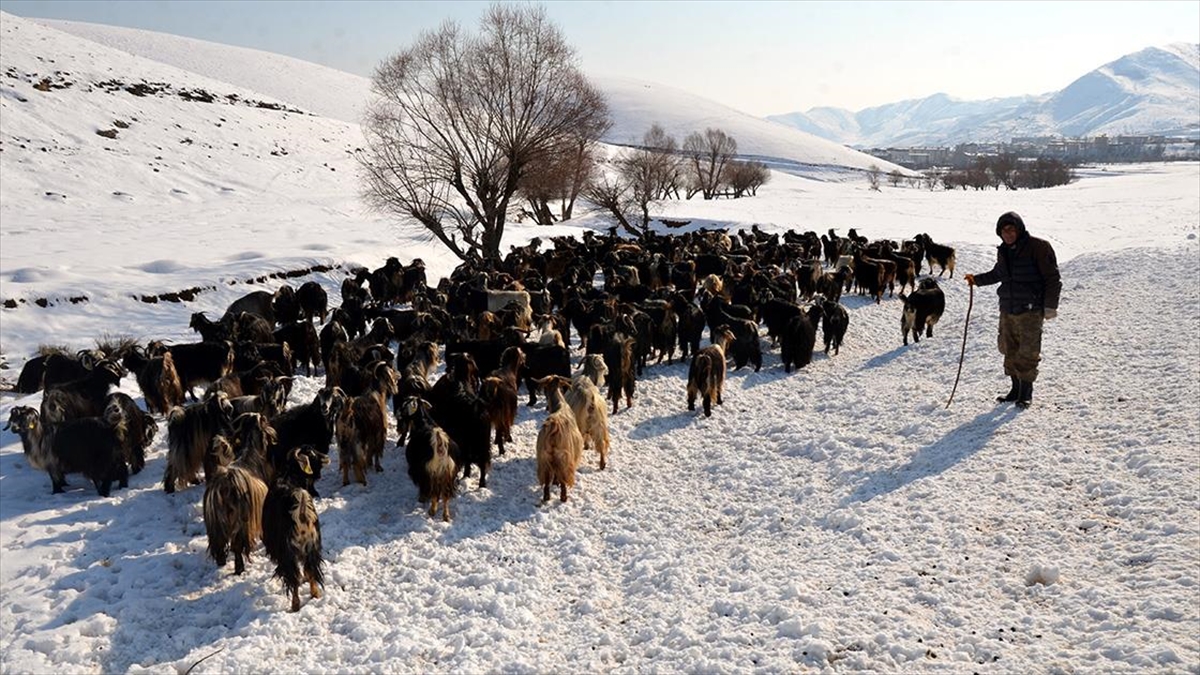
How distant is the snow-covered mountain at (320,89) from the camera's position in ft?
282

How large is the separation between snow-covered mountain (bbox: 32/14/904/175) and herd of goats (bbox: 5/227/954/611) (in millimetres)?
56765

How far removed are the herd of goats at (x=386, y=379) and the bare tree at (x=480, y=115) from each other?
4531 millimetres

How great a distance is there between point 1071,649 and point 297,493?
6.17 m

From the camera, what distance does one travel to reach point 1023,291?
30.5ft

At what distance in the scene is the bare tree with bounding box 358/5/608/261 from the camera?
22797 millimetres

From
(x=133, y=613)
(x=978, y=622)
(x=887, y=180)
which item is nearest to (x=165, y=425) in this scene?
(x=133, y=613)

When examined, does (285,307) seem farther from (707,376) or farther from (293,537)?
(293,537)

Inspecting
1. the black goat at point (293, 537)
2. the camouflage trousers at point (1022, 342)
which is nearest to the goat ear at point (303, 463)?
the black goat at point (293, 537)

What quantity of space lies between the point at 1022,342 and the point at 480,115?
1846 centimetres

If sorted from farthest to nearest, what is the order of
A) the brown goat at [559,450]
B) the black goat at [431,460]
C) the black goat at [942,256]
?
the black goat at [942,256], the brown goat at [559,450], the black goat at [431,460]

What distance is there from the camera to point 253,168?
4222 cm

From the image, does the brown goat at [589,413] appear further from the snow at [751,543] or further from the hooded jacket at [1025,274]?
the hooded jacket at [1025,274]

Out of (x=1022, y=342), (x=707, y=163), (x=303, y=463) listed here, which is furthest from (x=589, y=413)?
(x=707, y=163)

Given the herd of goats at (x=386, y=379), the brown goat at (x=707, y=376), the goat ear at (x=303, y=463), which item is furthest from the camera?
the brown goat at (x=707, y=376)
